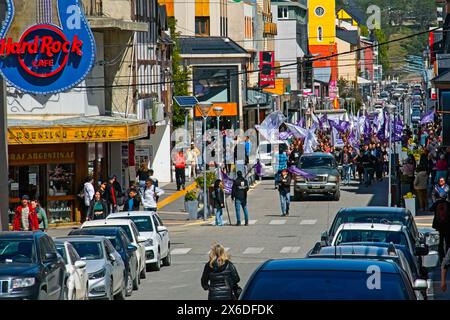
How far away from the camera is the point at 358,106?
149625 mm

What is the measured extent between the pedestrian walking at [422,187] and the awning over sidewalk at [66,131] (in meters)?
9.47

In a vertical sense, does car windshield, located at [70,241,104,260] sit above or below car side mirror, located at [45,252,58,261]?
below

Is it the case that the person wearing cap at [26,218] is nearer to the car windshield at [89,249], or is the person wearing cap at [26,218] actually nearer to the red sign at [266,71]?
the car windshield at [89,249]

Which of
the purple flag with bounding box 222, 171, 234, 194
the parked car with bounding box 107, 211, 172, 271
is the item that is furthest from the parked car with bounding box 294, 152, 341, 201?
the parked car with bounding box 107, 211, 172, 271

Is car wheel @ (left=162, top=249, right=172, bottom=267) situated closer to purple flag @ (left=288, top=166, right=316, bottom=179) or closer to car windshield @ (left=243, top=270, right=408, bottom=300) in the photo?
purple flag @ (left=288, top=166, right=316, bottom=179)

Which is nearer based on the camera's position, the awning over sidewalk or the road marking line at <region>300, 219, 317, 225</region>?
the awning over sidewalk

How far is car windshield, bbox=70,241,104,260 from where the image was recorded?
22547mm

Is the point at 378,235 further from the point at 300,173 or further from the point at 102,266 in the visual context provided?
the point at 300,173

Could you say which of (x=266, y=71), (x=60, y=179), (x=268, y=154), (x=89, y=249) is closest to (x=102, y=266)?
(x=89, y=249)

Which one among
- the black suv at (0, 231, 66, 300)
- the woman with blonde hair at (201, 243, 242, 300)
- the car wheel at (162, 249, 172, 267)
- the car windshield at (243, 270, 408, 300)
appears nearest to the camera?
the car windshield at (243, 270, 408, 300)

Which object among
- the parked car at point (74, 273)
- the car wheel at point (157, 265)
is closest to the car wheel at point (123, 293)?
the parked car at point (74, 273)

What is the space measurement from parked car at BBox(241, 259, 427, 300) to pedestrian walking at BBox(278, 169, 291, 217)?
90.9 ft

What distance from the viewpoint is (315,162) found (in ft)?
156

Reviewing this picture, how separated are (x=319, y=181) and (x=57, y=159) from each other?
1082cm
